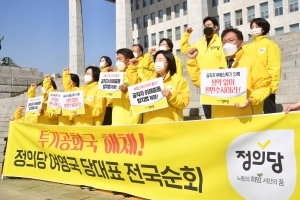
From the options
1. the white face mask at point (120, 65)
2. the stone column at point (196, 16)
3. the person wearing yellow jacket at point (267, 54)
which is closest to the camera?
the person wearing yellow jacket at point (267, 54)

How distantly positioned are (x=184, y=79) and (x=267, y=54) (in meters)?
1.32

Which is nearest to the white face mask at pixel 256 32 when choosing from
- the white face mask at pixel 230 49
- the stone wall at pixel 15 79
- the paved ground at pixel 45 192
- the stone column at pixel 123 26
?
the white face mask at pixel 230 49

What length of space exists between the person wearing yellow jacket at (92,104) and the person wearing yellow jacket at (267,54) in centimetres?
253

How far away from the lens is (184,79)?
177 inches

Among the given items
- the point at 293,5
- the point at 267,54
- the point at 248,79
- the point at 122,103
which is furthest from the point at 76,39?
the point at 248,79

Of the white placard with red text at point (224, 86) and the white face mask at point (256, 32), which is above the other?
the white face mask at point (256, 32)

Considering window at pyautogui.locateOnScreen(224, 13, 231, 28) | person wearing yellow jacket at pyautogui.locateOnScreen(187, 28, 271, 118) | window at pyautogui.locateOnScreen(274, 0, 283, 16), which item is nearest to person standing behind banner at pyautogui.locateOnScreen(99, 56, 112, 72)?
person wearing yellow jacket at pyautogui.locateOnScreen(187, 28, 271, 118)

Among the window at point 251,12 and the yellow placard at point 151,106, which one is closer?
the yellow placard at point 151,106

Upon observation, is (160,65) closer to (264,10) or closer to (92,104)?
(92,104)

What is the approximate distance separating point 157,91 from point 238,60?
103cm

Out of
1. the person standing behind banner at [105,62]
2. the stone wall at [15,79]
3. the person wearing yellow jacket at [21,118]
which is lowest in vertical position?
the person wearing yellow jacket at [21,118]

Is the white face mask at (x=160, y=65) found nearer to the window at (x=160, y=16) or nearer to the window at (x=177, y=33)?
the window at (x=177, y=33)

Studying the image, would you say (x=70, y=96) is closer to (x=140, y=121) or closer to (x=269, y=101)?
(x=140, y=121)

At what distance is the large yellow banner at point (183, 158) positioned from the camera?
3.17 metres
